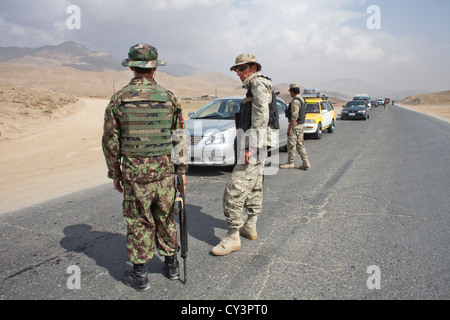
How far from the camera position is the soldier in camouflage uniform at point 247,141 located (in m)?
3.09

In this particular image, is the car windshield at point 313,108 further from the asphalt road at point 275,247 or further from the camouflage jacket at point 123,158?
the camouflage jacket at point 123,158

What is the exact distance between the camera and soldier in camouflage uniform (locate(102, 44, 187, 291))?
2439mm

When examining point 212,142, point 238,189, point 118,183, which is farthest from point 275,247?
point 212,142

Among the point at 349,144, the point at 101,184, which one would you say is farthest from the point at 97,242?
the point at 349,144

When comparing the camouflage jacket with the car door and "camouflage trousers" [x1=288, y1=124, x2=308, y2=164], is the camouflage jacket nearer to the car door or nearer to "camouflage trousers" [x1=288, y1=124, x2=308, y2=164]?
"camouflage trousers" [x1=288, y1=124, x2=308, y2=164]

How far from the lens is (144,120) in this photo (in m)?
2.45

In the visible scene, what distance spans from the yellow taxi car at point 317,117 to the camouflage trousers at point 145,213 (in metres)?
10.2

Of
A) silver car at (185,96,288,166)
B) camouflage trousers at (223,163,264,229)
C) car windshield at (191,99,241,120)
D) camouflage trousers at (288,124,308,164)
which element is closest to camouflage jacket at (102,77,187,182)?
camouflage trousers at (223,163,264,229)

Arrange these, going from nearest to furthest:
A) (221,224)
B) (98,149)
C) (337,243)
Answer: (337,243)
(221,224)
(98,149)

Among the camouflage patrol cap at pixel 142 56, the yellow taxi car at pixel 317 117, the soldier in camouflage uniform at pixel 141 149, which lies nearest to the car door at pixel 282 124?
the yellow taxi car at pixel 317 117

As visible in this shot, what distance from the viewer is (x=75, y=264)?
307 cm

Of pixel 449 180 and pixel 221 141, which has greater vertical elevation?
pixel 221 141

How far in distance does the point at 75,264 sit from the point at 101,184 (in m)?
3.02
